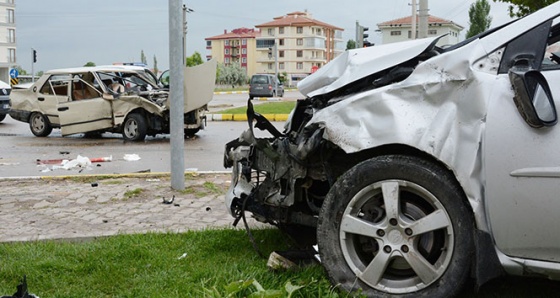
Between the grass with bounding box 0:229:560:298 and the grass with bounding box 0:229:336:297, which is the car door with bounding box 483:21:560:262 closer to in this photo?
the grass with bounding box 0:229:560:298

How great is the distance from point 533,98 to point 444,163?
1.75ft

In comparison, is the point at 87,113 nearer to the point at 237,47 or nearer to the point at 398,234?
the point at 398,234

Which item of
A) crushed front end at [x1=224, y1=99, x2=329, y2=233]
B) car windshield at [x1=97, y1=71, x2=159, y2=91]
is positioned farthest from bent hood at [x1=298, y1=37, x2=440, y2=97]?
car windshield at [x1=97, y1=71, x2=159, y2=91]

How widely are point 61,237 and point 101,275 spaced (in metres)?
1.25

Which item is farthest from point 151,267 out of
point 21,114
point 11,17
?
point 11,17

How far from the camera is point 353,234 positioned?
11.8 ft

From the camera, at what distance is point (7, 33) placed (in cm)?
9888

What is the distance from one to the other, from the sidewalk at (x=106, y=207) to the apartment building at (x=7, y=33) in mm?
93723

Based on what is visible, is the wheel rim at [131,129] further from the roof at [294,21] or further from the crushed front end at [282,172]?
the roof at [294,21]

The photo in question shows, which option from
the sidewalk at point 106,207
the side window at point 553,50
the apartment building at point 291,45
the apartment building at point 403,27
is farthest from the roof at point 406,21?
the side window at point 553,50

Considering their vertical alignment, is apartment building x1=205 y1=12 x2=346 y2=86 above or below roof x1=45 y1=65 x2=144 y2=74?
above

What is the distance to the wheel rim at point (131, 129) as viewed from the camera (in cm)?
1446

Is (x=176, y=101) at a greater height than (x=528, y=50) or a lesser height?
lesser

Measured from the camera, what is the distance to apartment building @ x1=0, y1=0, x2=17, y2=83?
9633 centimetres
